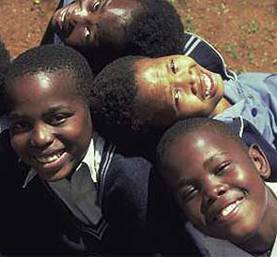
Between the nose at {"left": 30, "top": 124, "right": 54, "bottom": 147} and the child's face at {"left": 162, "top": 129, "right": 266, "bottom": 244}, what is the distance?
0.39 m

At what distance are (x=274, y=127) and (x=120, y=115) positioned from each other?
0.67 meters

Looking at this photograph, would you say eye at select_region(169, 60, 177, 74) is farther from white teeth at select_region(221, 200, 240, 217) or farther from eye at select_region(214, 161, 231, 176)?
white teeth at select_region(221, 200, 240, 217)

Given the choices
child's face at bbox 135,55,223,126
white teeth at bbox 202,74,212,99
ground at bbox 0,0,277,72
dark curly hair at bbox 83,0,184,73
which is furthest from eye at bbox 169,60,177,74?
ground at bbox 0,0,277,72

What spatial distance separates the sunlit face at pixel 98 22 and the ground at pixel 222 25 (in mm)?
950

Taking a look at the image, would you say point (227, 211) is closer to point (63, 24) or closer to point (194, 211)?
point (194, 211)

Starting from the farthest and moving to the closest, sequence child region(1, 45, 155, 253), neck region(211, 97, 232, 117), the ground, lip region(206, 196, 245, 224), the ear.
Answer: the ground
neck region(211, 97, 232, 117)
the ear
child region(1, 45, 155, 253)
lip region(206, 196, 245, 224)

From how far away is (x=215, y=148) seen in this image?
2723 mm

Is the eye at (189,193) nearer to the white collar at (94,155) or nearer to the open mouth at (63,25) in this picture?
the white collar at (94,155)

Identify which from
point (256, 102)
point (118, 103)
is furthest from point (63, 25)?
point (256, 102)

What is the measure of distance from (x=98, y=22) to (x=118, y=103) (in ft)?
1.13

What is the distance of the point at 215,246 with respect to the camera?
9.46ft

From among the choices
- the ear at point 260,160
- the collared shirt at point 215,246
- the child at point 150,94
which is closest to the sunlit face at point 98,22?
the child at point 150,94

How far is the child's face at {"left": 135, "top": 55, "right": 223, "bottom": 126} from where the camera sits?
288 cm

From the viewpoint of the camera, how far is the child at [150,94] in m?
2.89
